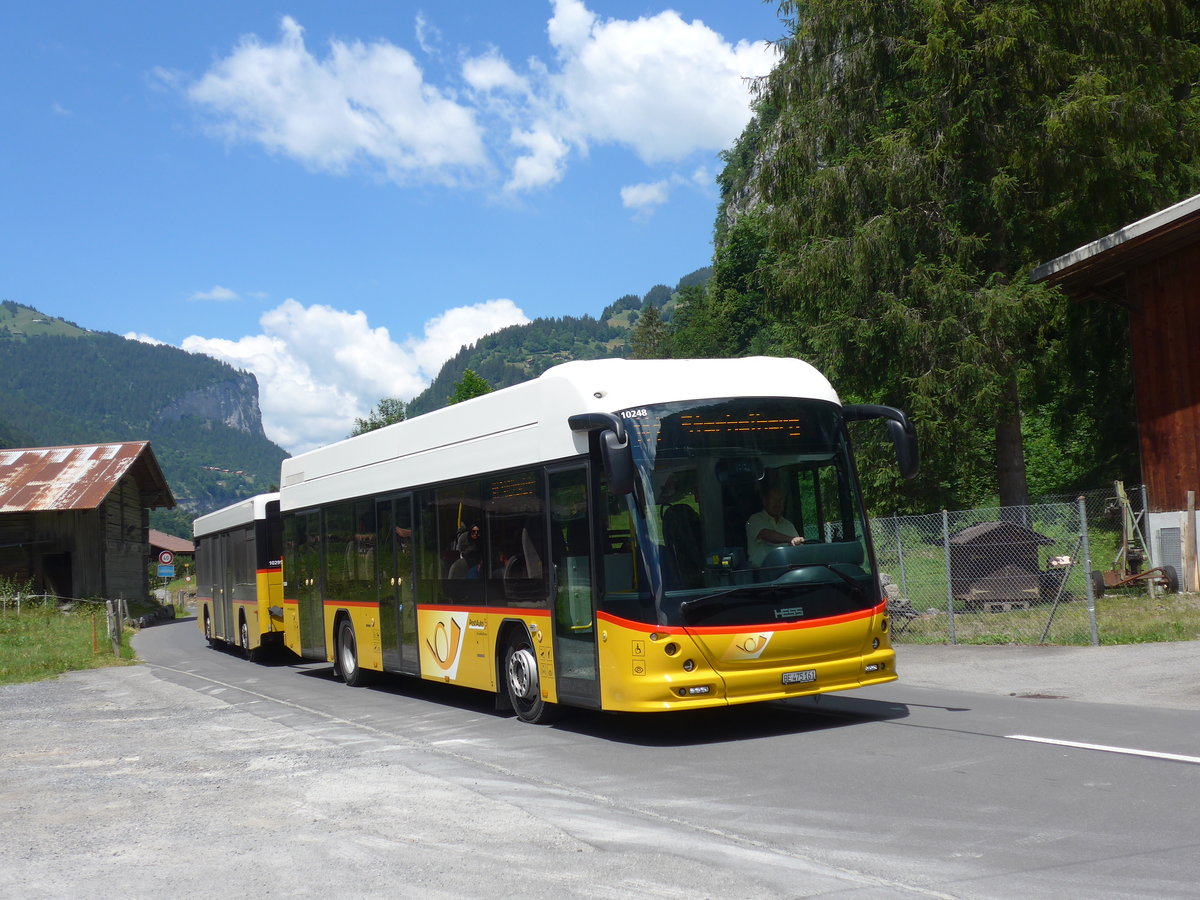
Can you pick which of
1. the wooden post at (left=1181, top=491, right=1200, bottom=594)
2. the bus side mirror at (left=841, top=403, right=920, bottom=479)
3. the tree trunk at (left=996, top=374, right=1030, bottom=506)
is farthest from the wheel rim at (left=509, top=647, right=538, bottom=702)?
the tree trunk at (left=996, top=374, right=1030, bottom=506)

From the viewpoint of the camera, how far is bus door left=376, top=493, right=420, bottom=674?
14.4 meters

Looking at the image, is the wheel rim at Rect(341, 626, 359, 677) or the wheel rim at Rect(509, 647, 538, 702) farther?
the wheel rim at Rect(341, 626, 359, 677)

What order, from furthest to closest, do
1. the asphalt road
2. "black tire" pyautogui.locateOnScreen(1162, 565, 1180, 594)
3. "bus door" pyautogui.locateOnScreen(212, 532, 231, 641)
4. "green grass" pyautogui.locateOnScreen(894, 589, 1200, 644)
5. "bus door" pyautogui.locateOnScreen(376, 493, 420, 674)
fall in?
"bus door" pyautogui.locateOnScreen(212, 532, 231, 641) < "black tire" pyautogui.locateOnScreen(1162, 565, 1180, 594) < "green grass" pyautogui.locateOnScreen(894, 589, 1200, 644) < "bus door" pyautogui.locateOnScreen(376, 493, 420, 674) < the asphalt road

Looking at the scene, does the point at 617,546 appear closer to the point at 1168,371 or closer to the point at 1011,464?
the point at 1168,371

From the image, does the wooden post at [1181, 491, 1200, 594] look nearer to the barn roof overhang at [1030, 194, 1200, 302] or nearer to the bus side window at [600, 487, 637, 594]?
the barn roof overhang at [1030, 194, 1200, 302]

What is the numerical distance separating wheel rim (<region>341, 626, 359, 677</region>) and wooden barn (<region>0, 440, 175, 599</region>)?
30.5 metres

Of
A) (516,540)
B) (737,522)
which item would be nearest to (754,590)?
(737,522)

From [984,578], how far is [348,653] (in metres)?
10.7

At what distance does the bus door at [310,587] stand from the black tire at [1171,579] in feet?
48.8

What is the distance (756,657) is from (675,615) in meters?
0.76

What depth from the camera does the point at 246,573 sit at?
23.4 metres

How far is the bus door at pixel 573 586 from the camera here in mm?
A: 10305

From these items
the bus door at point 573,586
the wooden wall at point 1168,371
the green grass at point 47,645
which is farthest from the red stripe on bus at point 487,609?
the wooden wall at point 1168,371

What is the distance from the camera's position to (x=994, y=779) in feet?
25.6
